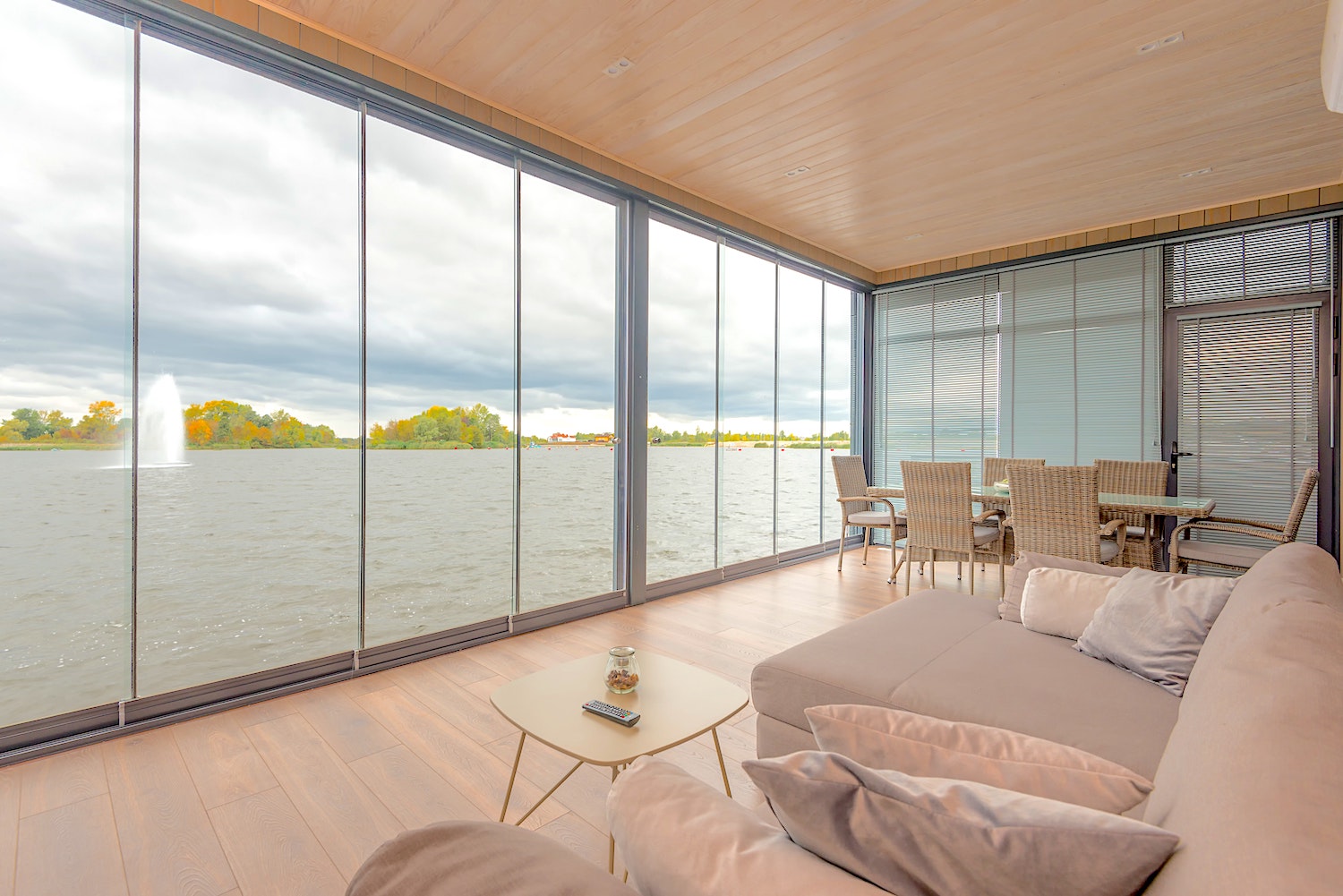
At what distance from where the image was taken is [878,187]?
4.28 metres

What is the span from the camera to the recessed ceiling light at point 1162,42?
8.65ft

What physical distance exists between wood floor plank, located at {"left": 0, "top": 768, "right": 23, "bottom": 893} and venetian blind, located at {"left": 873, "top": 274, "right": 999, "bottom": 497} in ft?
19.8

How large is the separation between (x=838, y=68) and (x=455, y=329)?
2.27 m

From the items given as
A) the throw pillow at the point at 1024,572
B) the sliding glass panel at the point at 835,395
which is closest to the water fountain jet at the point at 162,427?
the throw pillow at the point at 1024,572

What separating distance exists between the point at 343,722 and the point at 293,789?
0.46 metres

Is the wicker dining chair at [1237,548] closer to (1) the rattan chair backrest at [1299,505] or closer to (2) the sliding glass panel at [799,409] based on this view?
(1) the rattan chair backrest at [1299,505]

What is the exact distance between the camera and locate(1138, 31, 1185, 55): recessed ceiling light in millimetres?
2637

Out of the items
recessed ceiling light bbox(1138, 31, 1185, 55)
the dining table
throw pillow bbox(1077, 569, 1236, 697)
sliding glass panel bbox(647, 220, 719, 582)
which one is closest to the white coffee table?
throw pillow bbox(1077, 569, 1236, 697)

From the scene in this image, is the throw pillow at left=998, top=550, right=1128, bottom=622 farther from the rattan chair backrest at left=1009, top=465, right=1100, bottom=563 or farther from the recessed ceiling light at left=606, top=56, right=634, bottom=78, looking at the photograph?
the recessed ceiling light at left=606, top=56, right=634, bottom=78

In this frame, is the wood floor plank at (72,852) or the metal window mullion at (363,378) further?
the metal window mullion at (363,378)

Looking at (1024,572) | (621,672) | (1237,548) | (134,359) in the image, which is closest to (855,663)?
(621,672)

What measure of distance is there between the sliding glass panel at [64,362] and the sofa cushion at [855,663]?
2417mm

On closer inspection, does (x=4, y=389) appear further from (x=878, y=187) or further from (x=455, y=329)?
(x=878, y=187)

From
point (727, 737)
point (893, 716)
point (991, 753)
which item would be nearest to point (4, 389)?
point (727, 737)
